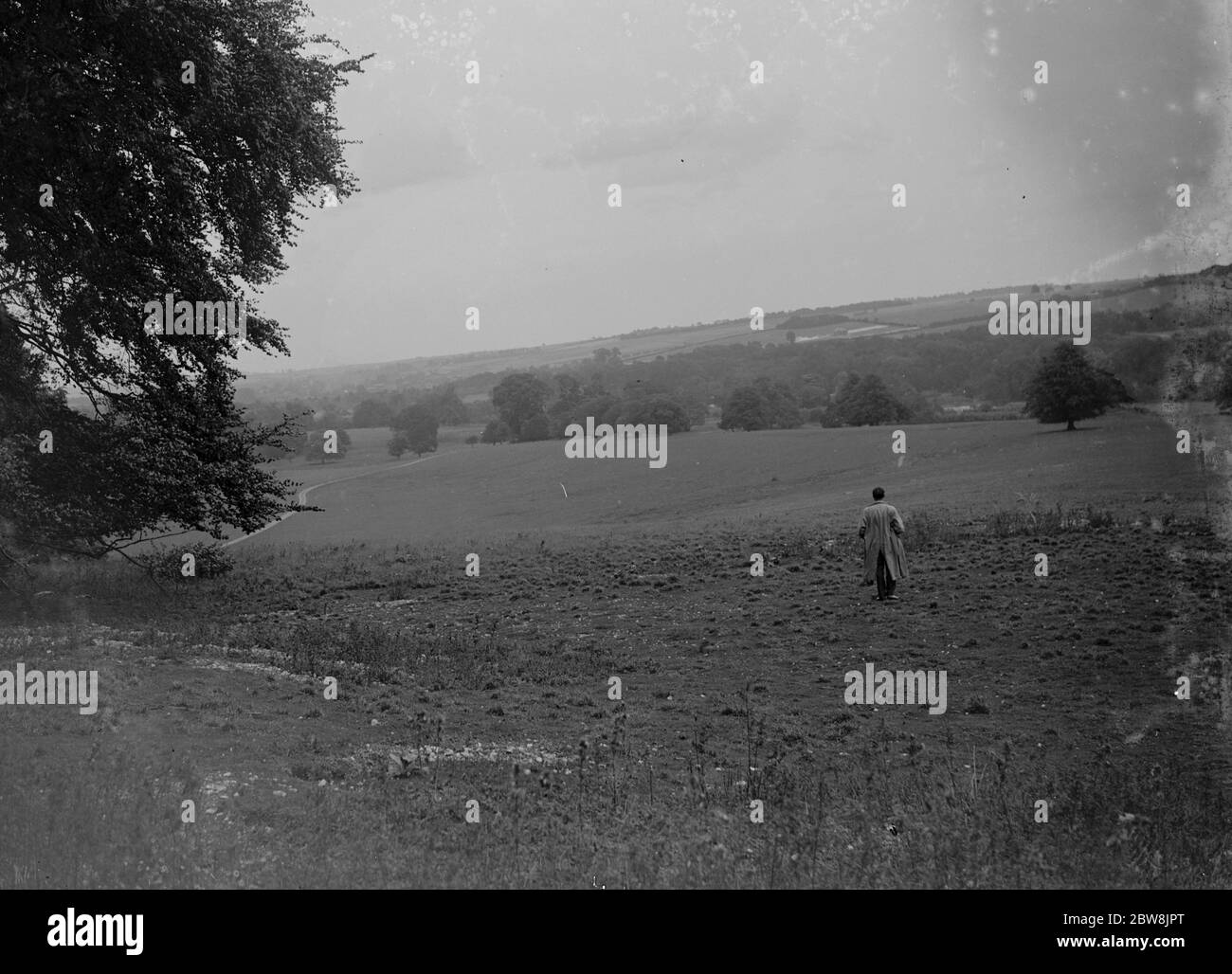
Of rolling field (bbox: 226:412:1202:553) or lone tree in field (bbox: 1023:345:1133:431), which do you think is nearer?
rolling field (bbox: 226:412:1202:553)

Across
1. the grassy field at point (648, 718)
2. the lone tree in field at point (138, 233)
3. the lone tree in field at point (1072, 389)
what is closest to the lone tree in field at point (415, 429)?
the lone tree in field at point (1072, 389)

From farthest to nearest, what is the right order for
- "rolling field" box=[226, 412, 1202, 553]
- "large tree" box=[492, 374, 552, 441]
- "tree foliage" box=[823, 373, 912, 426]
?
"tree foliage" box=[823, 373, 912, 426]
"large tree" box=[492, 374, 552, 441]
"rolling field" box=[226, 412, 1202, 553]

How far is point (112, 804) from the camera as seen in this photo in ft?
29.7

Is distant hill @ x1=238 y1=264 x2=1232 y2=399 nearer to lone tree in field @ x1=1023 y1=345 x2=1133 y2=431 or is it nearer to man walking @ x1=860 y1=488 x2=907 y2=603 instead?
lone tree in field @ x1=1023 y1=345 x2=1133 y2=431
